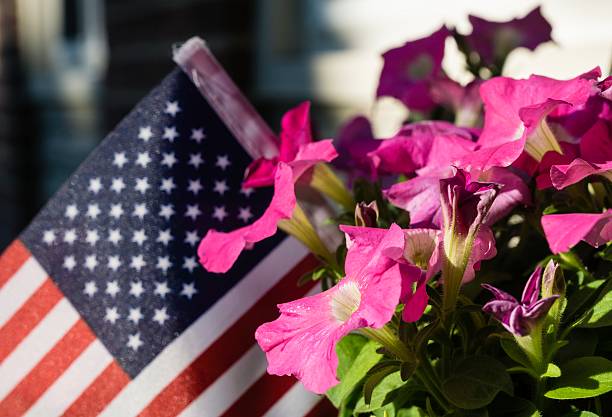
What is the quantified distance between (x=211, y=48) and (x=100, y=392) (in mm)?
2226

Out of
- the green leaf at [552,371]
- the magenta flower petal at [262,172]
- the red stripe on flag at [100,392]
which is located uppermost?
the magenta flower petal at [262,172]

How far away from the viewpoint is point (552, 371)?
61 centimetres

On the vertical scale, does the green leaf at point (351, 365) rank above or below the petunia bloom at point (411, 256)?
below

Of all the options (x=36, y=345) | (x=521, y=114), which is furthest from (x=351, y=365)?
(x=36, y=345)

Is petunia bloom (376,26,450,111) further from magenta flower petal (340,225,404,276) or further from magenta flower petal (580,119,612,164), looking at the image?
magenta flower petal (340,225,404,276)

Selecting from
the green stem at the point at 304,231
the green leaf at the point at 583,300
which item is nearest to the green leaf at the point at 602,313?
the green leaf at the point at 583,300

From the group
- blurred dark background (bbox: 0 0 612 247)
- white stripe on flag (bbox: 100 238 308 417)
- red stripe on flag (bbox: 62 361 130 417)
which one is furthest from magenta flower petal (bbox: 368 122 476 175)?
blurred dark background (bbox: 0 0 612 247)

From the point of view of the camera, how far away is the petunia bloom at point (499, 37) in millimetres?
995

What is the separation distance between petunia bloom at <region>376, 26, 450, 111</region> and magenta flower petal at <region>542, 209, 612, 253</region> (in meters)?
0.40

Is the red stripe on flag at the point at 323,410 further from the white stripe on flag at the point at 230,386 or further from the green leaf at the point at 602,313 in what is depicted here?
the green leaf at the point at 602,313

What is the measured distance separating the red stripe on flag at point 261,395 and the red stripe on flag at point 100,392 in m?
0.12

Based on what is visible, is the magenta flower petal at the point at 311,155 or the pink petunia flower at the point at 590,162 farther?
the magenta flower petal at the point at 311,155

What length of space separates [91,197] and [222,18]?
2.17 metres

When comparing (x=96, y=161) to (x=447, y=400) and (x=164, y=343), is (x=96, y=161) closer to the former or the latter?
(x=164, y=343)
